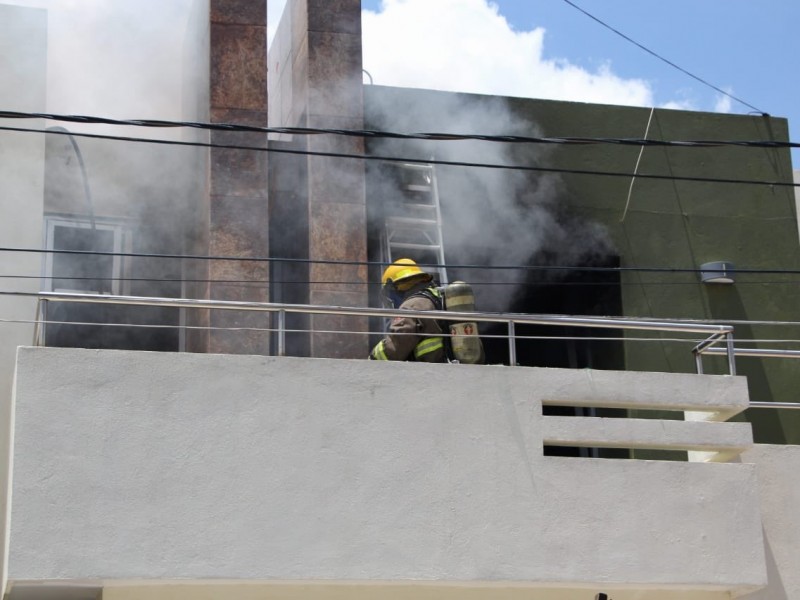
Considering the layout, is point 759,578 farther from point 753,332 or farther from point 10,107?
point 10,107

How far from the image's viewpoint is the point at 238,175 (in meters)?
10.8

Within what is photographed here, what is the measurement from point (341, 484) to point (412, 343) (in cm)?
145

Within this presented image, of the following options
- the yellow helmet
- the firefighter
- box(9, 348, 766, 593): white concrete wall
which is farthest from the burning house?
the yellow helmet

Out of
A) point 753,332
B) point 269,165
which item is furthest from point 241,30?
point 753,332

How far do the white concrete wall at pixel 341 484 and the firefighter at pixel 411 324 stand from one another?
72cm

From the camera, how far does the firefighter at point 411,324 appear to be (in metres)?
8.54

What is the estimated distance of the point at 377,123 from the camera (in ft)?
38.6

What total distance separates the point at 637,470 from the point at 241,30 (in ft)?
17.9

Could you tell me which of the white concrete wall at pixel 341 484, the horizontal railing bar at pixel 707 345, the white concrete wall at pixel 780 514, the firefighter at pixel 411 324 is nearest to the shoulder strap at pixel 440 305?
the firefighter at pixel 411 324

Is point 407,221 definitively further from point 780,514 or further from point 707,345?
point 780,514

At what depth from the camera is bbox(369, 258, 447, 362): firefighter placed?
28.0 ft

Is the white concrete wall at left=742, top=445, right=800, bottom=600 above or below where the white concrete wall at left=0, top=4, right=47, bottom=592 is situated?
below

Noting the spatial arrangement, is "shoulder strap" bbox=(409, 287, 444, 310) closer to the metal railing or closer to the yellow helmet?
the yellow helmet

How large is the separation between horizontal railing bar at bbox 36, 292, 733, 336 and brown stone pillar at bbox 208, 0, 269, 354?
2381 millimetres
